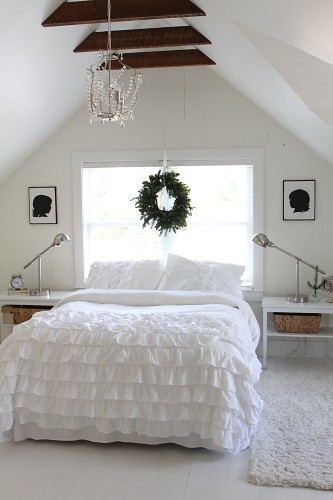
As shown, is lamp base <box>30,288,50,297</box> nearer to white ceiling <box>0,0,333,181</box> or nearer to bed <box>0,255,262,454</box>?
white ceiling <box>0,0,333,181</box>

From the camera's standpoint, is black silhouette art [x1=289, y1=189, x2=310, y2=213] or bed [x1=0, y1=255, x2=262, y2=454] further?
black silhouette art [x1=289, y1=189, x2=310, y2=213]

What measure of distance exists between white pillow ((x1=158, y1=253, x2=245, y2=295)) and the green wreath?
43 centimetres

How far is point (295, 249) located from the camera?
5.55m

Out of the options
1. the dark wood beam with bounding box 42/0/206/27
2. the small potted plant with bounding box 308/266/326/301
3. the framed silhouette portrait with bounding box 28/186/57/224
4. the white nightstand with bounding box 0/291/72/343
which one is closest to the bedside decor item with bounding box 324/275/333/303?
the small potted plant with bounding box 308/266/326/301

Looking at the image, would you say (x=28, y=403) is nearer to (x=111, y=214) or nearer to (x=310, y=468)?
(x=310, y=468)

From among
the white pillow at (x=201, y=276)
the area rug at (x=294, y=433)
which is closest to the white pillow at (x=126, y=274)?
the white pillow at (x=201, y=276)

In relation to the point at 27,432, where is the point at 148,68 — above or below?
above

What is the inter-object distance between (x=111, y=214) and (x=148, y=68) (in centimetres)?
151

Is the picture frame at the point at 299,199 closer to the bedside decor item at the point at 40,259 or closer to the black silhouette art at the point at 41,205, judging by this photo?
the bedside decor item at the point at 40,259

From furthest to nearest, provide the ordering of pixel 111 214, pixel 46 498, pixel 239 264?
1. pixel 111 214
2. pixel 239 264
3. pixel 46 498

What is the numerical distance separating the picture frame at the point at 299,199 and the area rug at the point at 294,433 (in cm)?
153

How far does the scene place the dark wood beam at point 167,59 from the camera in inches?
200

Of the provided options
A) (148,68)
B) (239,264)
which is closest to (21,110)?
(148,68)

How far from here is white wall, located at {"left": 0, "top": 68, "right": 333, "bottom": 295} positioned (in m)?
5.50
